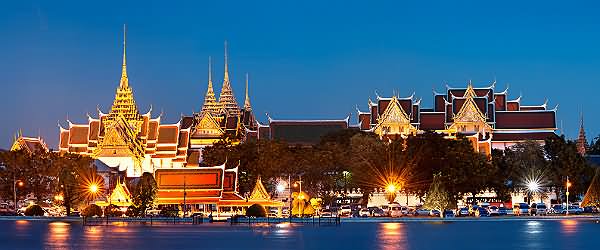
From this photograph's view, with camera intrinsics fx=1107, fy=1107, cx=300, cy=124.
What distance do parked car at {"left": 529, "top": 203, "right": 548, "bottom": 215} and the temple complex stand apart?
39221mm

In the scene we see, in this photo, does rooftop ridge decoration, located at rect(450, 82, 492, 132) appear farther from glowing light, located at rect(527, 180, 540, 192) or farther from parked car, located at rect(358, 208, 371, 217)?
parked car, located at rect(358, 208, 371, 217)

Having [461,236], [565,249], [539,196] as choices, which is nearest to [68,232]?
[461,236]

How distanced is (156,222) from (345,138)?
35396 millimetres

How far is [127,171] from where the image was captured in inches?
4375

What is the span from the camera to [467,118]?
405 feet

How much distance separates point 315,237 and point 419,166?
33.5 meters

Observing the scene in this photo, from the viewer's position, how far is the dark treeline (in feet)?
266

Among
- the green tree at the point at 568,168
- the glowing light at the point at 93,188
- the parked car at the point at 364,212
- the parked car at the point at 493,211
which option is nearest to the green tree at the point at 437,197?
the parked car at the point at 493,211

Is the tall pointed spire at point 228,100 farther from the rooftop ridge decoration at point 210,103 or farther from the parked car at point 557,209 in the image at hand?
the parked car at point 557,209

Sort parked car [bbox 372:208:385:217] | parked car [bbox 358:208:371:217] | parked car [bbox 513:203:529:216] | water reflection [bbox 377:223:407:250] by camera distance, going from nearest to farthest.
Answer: water reflection [bbox 377:223:407:250] → parked car [bbox 372:208:385:217] → parked car [bbox 358:208:371:217] → parked car [bbox 513:203:529:216]

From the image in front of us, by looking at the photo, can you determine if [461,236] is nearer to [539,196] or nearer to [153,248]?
[153,248]

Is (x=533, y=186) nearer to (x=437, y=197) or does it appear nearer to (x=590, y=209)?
(x=590, y=209)

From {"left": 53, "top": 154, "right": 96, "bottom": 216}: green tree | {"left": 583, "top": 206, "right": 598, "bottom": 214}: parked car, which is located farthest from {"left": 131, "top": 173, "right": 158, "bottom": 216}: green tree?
{"left": 583, "top": 206, "right": 598, "bottom": 214}: parked car

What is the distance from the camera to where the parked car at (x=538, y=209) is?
76.8m
